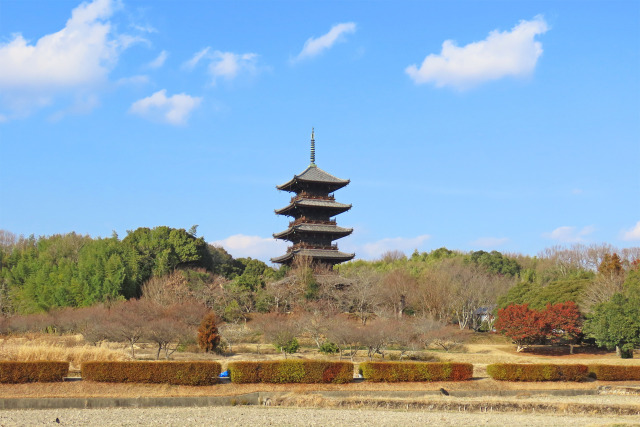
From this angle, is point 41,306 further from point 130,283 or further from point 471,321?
point 471,321

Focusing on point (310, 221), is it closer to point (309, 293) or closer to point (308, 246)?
point (308, 246)

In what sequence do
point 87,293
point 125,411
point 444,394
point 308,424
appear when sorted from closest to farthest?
point 308,424
point 125,411
point 444,394
point 87,293

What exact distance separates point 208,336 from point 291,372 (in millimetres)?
8147

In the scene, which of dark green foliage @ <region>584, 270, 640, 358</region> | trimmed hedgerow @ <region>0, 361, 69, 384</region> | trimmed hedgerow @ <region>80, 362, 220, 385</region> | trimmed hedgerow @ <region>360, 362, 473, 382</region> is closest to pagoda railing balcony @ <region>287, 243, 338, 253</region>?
dark green foliage @ <region>584, 270, 640, 358</region>

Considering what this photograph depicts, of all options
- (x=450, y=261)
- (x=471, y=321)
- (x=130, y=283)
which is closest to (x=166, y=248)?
(x=130, y=283)

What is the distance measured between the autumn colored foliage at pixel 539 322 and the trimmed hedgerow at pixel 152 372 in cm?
2104

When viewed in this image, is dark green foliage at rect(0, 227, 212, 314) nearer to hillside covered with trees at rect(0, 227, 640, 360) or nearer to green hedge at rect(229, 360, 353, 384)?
hillside covered with trees at rect(0, 227, 640, 360)

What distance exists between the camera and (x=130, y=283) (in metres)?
45.9

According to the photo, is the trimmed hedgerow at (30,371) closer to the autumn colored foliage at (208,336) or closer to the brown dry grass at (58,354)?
the brown dry grass at (58,354)

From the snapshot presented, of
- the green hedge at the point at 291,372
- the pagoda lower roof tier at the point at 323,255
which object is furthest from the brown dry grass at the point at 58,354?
the pagoda lower roof tier at the point at 323,255

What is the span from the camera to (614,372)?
26562 mm

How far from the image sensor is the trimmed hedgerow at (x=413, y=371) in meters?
23.9

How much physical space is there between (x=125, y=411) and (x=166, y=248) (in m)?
30.4

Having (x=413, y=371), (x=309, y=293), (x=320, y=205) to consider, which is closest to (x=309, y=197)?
(x=320, y=205)
